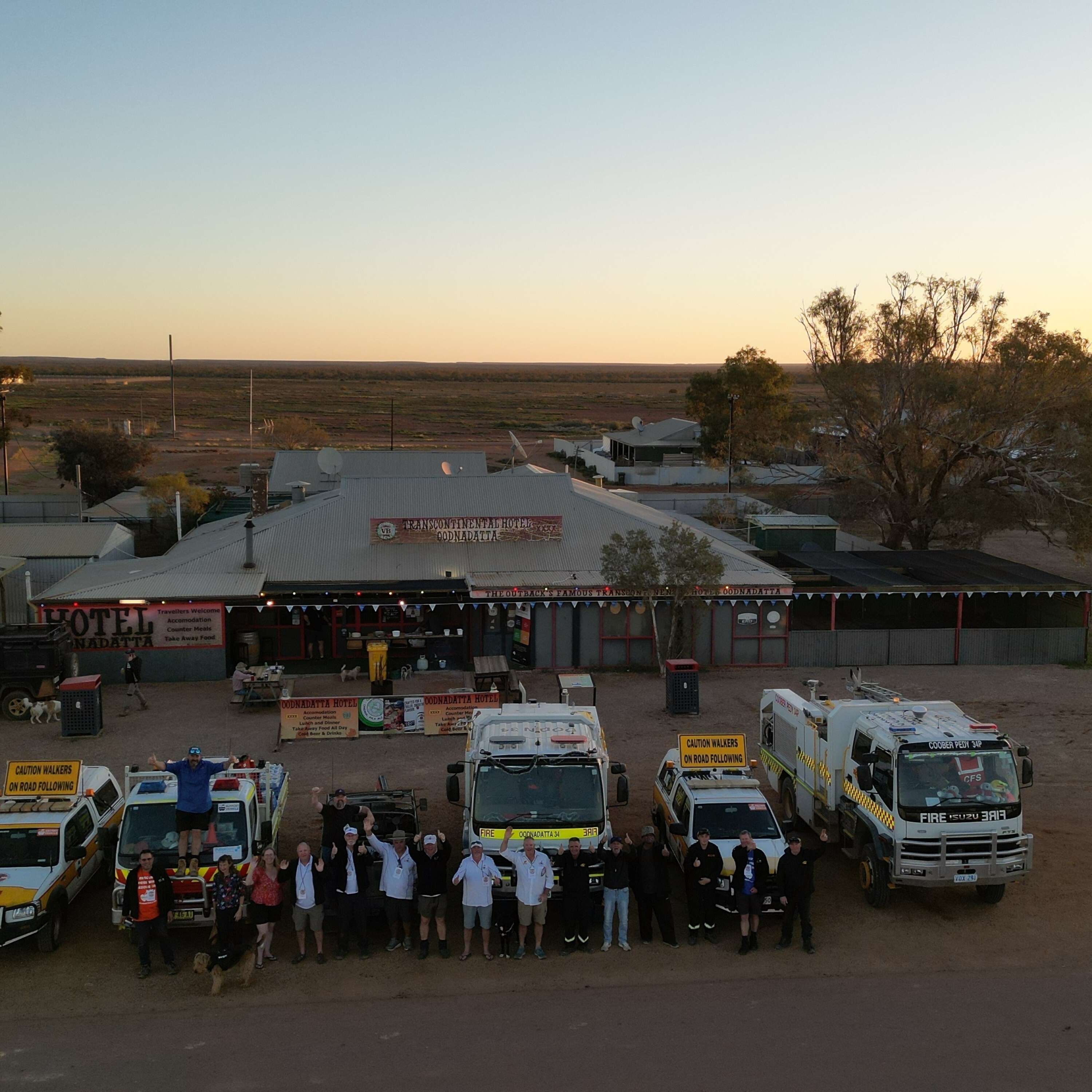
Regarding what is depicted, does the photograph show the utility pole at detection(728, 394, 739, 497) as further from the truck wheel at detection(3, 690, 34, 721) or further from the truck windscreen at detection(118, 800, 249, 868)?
the truck windscreen at detection(118, 800, 249, 868)

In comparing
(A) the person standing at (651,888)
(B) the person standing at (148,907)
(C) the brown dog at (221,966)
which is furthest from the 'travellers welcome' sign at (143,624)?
(A) the person standing at (651,888)

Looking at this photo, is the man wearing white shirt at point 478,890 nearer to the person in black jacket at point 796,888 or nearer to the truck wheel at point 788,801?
the person in black jacket at point 796,888

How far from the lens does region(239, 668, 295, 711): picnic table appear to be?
81.4 feet

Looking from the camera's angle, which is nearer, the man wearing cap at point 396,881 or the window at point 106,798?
the man wearing cap at point 396,881

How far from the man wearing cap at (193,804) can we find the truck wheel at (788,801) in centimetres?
872

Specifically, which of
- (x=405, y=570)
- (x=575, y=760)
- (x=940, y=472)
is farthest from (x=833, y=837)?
(x=940, y=472)

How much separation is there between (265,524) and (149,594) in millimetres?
5960

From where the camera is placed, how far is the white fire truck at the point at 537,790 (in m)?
13.5

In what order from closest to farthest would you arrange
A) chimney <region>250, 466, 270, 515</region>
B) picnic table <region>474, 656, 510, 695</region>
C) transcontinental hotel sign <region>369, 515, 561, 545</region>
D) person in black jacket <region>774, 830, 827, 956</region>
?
person in black jacket <region>774, 830, 827, 956</region> → picnic table <region>474, 656, 510, 695</region> → transcontinental hotel sign <region>369, 515, 561, 545</region> → chimney <region>250, 466, 270, 515</region>

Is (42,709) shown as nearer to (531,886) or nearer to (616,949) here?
(531,886)

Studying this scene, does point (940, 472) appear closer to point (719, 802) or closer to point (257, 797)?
point (719, 802)

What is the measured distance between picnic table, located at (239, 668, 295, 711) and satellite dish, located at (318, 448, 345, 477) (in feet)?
62.9

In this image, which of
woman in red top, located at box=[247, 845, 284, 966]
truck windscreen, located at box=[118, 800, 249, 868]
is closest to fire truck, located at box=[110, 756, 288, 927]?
truck windscreen, located at box=[118, 800, 249, 868]

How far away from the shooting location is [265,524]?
3234 centimetres
